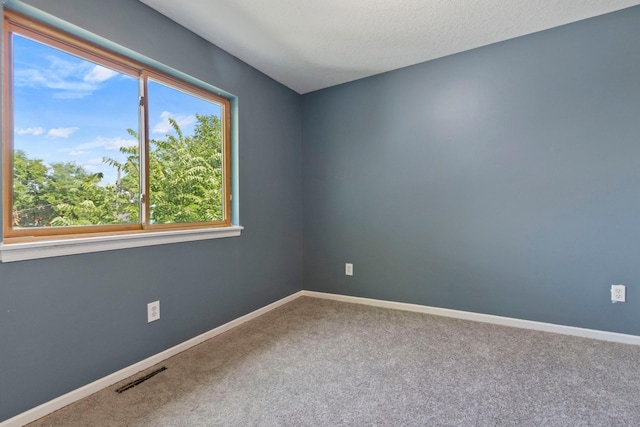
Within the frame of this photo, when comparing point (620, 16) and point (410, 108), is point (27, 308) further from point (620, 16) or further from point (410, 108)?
point (620, 16)

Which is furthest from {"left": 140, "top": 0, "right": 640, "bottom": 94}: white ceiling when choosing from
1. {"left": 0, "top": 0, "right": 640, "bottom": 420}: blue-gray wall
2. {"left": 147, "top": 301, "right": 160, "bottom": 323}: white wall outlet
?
{"left": 147, "top": 301, "right": 160, "bottom": 323}: white wall outlet

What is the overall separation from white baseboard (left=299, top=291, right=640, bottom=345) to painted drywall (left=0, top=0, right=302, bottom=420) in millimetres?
825

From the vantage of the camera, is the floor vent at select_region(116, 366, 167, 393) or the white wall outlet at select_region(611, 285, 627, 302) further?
the white wall outlet at select_region(611, 285, 627, 302)

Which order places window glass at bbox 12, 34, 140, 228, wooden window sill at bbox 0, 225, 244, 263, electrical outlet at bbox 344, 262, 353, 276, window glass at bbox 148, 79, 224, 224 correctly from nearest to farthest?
wooden window sill at bbox 0, 225, 244, 263 < window glass at bbox 12, 34, 140, 228 < window glass at bbox 148, 79, 224, 224 < electrical outlet at bbox 344, 262, 353, 276

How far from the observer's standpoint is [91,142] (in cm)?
173

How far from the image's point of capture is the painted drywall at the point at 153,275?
142 cm

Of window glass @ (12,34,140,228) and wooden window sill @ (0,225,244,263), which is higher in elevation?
window glass @ (12,34,140,228)

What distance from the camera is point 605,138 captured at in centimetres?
214

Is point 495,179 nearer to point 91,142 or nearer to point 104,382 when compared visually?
point 91,142

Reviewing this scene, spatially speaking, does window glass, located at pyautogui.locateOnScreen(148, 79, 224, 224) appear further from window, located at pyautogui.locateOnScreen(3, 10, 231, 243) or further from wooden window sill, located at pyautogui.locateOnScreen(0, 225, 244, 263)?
wooden window sill, located at pyautogui.locateOnScreen(0, 225, 244, 263)

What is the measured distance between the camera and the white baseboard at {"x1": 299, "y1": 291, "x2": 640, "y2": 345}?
7.02 ft

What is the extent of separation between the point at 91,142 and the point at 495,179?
2.92m

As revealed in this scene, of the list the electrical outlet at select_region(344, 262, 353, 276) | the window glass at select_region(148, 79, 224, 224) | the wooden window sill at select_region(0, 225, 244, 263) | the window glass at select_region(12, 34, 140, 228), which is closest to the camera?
the wooden window sill at select_region(0, 225, 244, 263)

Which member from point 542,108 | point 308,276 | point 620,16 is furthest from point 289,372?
point 620,16
